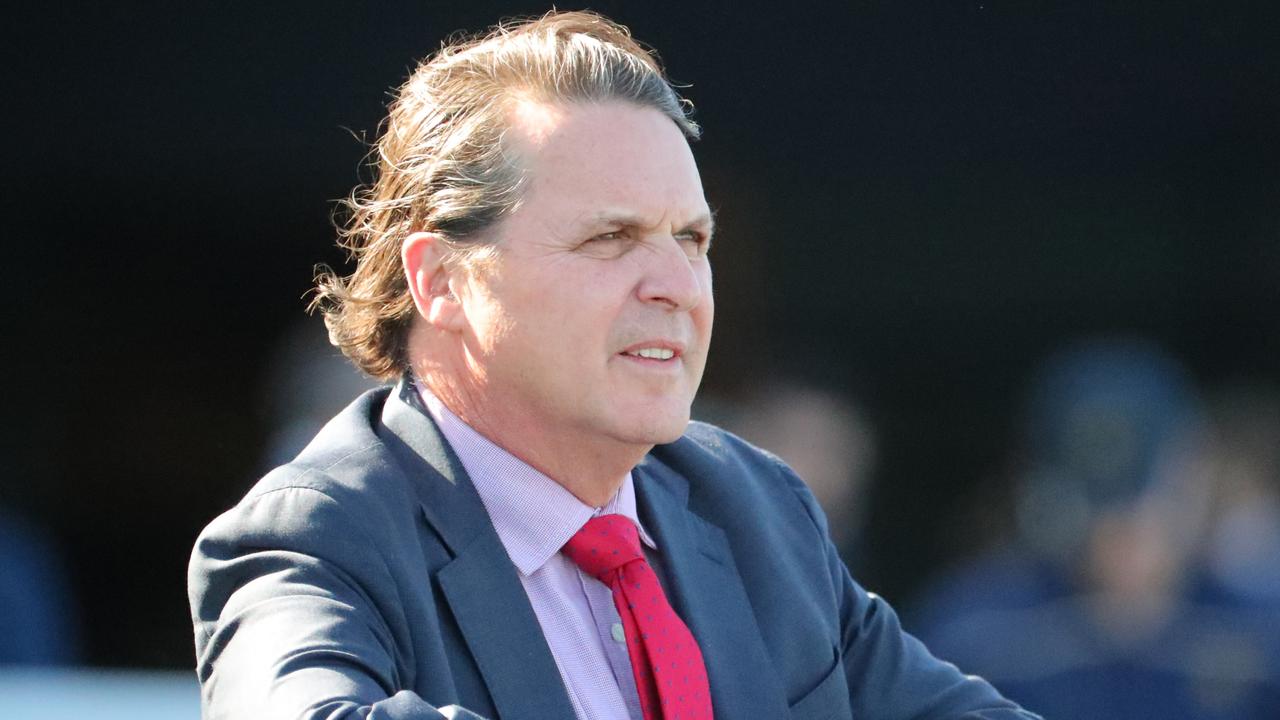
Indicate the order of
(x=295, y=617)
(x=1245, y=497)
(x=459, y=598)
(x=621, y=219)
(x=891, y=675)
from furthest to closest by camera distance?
(x=1245, y=497) < (x=891, y=675) < (x=621, y=219) < (x=459, y=598) < (x=295, y=617)

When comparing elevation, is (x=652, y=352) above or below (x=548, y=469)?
above

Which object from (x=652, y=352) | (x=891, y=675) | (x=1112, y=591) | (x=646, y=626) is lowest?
(x=1112, y=591)

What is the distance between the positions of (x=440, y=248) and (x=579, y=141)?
0.25 meters

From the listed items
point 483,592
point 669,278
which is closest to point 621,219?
point 669,278

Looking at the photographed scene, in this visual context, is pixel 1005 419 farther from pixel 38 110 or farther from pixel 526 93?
pixel 526 93

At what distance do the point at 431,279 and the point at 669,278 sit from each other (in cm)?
34

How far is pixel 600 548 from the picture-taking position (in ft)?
6.76

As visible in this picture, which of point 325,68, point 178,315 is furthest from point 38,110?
point 178,315

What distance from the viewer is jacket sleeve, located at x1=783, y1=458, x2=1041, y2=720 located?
2.25 m

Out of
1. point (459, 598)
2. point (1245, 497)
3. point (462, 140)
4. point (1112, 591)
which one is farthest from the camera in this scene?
point (1245, 497)

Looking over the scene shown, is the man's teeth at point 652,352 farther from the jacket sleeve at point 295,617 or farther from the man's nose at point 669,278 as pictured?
the jacket sleeve at point 295,617

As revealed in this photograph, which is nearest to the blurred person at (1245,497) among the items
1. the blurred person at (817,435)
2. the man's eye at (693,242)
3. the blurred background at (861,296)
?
the blurred background at (861,296)

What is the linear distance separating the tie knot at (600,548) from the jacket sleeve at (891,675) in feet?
1.24

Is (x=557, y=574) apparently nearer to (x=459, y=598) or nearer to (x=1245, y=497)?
(x=459, y=598)
